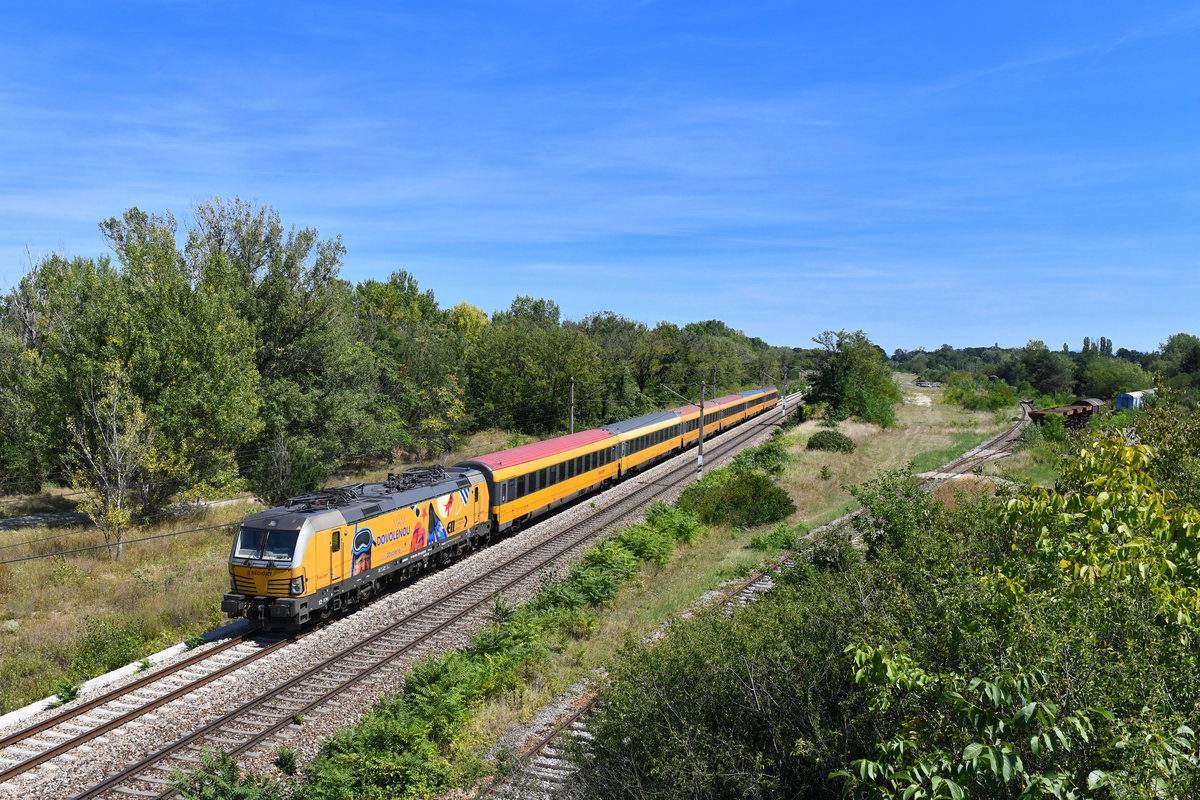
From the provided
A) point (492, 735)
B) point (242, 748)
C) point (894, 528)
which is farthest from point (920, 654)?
point (242, 748)

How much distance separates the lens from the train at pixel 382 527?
653 inches

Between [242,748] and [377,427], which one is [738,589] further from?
[377,427]

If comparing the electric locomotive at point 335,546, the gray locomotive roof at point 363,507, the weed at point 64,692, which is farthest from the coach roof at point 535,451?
the weed at point 64,692

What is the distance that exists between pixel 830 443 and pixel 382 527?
34.4 m

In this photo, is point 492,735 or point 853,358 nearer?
point 492,735

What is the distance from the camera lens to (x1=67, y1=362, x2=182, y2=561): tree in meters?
27.3

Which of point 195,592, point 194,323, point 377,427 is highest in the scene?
point 194,323

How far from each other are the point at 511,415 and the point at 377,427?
59.7 ft

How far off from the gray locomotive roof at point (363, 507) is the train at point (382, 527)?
3 cm

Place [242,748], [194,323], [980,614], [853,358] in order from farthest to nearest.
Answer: [853,358], [194,323], [242,748], [980,614]

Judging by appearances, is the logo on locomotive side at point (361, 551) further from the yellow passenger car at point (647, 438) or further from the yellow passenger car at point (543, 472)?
the yellow passenger car at point (647, 438)

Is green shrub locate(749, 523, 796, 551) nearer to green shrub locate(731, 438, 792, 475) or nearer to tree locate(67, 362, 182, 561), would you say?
green shrub locate(731, 438, 792, 475)

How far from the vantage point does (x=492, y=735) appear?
12.3m

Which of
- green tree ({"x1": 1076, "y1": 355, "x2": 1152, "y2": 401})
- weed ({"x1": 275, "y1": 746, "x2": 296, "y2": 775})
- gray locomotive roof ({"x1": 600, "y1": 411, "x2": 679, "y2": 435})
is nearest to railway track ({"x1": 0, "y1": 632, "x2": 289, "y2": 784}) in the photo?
weed ({"x1": 275, "y1": 746, "x2": 296, "y2": 775})
